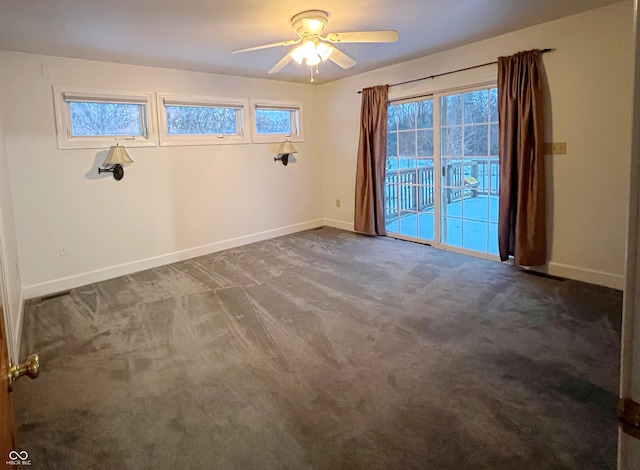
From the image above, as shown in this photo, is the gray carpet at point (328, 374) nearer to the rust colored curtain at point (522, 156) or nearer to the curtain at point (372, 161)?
the rust colored curtain at point (522, 156)

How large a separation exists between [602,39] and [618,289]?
2.23 metres

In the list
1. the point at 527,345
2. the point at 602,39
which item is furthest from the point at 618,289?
the point at 602,39

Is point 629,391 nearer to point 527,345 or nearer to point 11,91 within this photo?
point 527,345

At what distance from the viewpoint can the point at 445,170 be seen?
5113mm

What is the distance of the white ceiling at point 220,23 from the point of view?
301cm

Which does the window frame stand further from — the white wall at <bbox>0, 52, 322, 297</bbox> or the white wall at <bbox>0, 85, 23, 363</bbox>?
the white wall at <bbox>0, 85, 23, 363</bbox>

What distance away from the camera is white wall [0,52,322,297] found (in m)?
4.04

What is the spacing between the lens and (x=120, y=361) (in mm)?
2742

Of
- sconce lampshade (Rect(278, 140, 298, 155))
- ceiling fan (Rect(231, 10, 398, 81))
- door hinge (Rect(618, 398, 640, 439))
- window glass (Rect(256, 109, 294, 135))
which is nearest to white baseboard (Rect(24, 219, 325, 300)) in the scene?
sconce lampshade (Rect(278, 140, 298, 155))

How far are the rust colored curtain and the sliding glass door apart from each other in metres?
0.33

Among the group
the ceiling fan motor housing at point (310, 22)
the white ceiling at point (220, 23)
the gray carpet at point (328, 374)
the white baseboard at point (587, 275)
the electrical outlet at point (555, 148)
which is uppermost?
the white ceiling at point (220, 23)

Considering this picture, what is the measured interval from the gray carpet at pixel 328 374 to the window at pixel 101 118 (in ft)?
5.54

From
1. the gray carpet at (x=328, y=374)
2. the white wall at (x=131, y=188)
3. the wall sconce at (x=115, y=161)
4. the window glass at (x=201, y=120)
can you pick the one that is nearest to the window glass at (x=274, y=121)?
the white wall at (x=131, y=188)

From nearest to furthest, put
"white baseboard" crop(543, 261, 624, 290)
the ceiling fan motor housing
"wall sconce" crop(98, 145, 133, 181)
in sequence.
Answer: the ceiling fan motor housing → "white baseboard" crop(543, 261, 624, 290) → "wall sconce" crop(98, 145, 133, 181)
